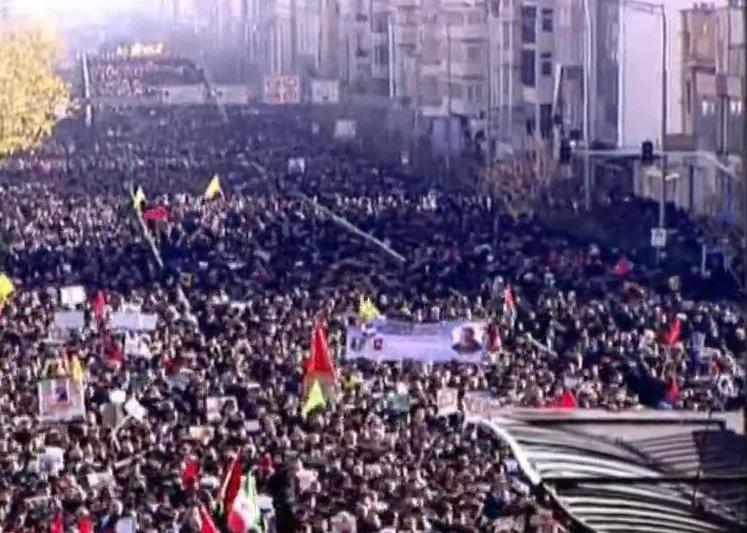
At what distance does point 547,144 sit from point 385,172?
5.95 metres

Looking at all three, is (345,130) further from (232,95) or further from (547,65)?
(232,95)

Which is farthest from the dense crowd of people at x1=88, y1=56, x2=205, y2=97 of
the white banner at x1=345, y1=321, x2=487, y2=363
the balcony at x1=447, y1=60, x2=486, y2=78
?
the white banner at x1=345, y1=321, x2=487, y2=363

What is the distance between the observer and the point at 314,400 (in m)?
19.5

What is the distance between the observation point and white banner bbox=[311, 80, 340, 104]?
87.9 metres

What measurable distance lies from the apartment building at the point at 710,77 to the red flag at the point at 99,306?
17.0 meters

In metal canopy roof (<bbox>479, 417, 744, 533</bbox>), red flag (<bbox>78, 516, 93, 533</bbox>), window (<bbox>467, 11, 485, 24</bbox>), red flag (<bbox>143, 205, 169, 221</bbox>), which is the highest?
window (<bbox>467, 11, 485, 24</bbox>)

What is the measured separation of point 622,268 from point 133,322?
434 inches

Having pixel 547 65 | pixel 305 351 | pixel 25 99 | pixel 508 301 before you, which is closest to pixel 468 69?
pixel 547 65

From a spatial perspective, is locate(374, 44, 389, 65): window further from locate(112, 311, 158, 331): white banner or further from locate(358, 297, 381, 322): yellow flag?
locate(358, 297, 381, 322): yellow flag

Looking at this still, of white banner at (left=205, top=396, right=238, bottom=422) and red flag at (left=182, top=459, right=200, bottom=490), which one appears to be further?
white banner at (left=205, top=396, right=238, bottom=422)

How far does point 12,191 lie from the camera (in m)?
53.3

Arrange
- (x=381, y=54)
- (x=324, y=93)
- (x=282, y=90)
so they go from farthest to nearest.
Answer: (x=381, y=54)
(x=324, y=93)
(x=282, y=90)

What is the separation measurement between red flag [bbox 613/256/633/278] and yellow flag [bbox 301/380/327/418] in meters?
15.3

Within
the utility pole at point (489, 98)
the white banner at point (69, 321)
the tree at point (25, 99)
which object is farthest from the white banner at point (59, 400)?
the tree at point (25, 99)
